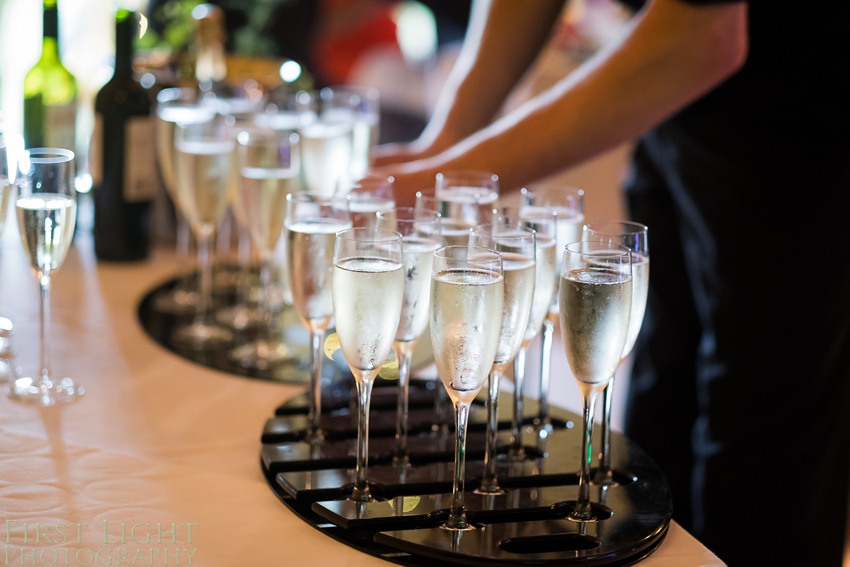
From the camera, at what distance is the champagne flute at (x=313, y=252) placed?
1.06 meters

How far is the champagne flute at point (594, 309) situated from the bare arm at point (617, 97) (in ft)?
1.98

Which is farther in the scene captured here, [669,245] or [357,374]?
[669,245]

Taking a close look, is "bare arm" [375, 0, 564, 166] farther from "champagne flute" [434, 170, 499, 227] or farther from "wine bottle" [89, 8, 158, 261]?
"champagne flute" [434, 170, 499, 227]

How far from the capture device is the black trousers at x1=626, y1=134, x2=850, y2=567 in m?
1.68

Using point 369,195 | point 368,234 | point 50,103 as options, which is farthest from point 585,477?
point 50,103

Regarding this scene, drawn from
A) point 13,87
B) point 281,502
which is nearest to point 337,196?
point 281,502

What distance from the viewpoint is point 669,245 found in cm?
203

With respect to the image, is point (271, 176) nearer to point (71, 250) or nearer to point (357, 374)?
point (357, 374)

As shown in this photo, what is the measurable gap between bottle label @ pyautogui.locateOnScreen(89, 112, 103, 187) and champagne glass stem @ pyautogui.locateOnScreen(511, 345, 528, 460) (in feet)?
3.16

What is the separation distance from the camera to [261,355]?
55.7 inches

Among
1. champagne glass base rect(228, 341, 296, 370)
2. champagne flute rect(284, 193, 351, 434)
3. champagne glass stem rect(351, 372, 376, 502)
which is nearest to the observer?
champagne glass stem rect(351, 372, 376, 502)

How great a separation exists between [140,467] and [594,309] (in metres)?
0.53

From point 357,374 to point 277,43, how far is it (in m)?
3.82

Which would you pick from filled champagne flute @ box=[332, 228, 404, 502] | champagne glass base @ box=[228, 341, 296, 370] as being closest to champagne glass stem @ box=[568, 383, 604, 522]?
filled champagne flute @ box=[332, 228, 404, 502]
